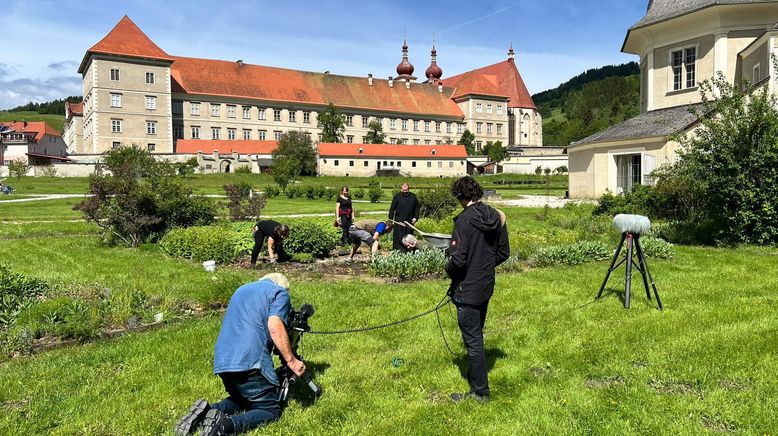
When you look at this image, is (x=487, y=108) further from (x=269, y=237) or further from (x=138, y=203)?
(x=269, y=237)

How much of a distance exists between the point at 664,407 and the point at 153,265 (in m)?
9.30

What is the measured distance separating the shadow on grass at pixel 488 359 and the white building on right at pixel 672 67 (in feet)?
60.8

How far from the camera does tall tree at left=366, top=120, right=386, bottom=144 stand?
8150 centimetres

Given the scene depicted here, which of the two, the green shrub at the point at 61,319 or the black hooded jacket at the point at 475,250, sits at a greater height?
the black hooded jacket at the point at 475,250

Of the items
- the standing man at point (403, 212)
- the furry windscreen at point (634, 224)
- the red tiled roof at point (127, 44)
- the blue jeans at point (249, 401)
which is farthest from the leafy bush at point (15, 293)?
the red tiled roof at point (127, 44)

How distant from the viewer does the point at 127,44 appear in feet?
220

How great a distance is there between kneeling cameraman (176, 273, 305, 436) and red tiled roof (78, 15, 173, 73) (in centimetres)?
7187

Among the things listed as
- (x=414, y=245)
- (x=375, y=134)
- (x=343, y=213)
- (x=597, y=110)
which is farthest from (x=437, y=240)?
(x=597, y=110)

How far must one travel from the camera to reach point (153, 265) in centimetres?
1048

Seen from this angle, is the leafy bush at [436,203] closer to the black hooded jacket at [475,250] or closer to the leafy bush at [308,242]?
the leafy bush at [308,242]

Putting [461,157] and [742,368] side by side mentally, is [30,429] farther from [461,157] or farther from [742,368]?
[461,157]

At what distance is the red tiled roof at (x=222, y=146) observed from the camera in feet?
228

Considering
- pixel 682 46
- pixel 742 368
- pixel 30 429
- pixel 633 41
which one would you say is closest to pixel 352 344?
pixel 30 429

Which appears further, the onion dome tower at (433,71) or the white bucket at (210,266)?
the onion dome tower at (433,71)
